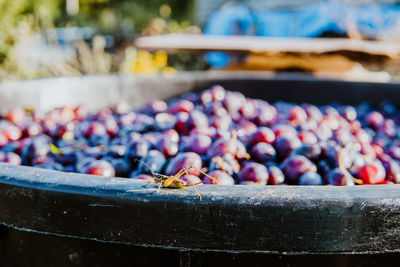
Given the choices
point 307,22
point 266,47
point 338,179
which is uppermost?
point 307,22

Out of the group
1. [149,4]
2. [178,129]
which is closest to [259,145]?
[178,129]

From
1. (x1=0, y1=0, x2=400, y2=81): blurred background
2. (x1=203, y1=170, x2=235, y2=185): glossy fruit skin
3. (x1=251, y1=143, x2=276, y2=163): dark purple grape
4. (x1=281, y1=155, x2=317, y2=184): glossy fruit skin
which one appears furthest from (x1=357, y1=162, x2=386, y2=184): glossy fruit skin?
(x1=0, y1=0, x2=400, y2=81): blurred background

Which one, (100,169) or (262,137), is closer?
(100,169)

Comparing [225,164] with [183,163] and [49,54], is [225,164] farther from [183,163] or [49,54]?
[49,54]

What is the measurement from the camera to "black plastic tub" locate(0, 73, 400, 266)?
63 centimetres

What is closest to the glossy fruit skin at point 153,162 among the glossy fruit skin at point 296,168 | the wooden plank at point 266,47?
the glossy fruit skin at point 296,168

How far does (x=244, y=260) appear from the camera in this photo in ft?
2.23

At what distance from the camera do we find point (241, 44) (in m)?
3.50

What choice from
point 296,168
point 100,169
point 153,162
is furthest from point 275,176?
point 100,169

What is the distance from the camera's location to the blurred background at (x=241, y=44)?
3.52 m

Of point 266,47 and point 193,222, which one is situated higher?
point 266,47

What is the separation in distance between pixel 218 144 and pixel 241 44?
260cm

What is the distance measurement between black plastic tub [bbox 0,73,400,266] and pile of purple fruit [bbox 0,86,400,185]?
9 centimetres

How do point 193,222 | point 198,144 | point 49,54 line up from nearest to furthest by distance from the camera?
point 193,222, point 198,144, point 49,54
